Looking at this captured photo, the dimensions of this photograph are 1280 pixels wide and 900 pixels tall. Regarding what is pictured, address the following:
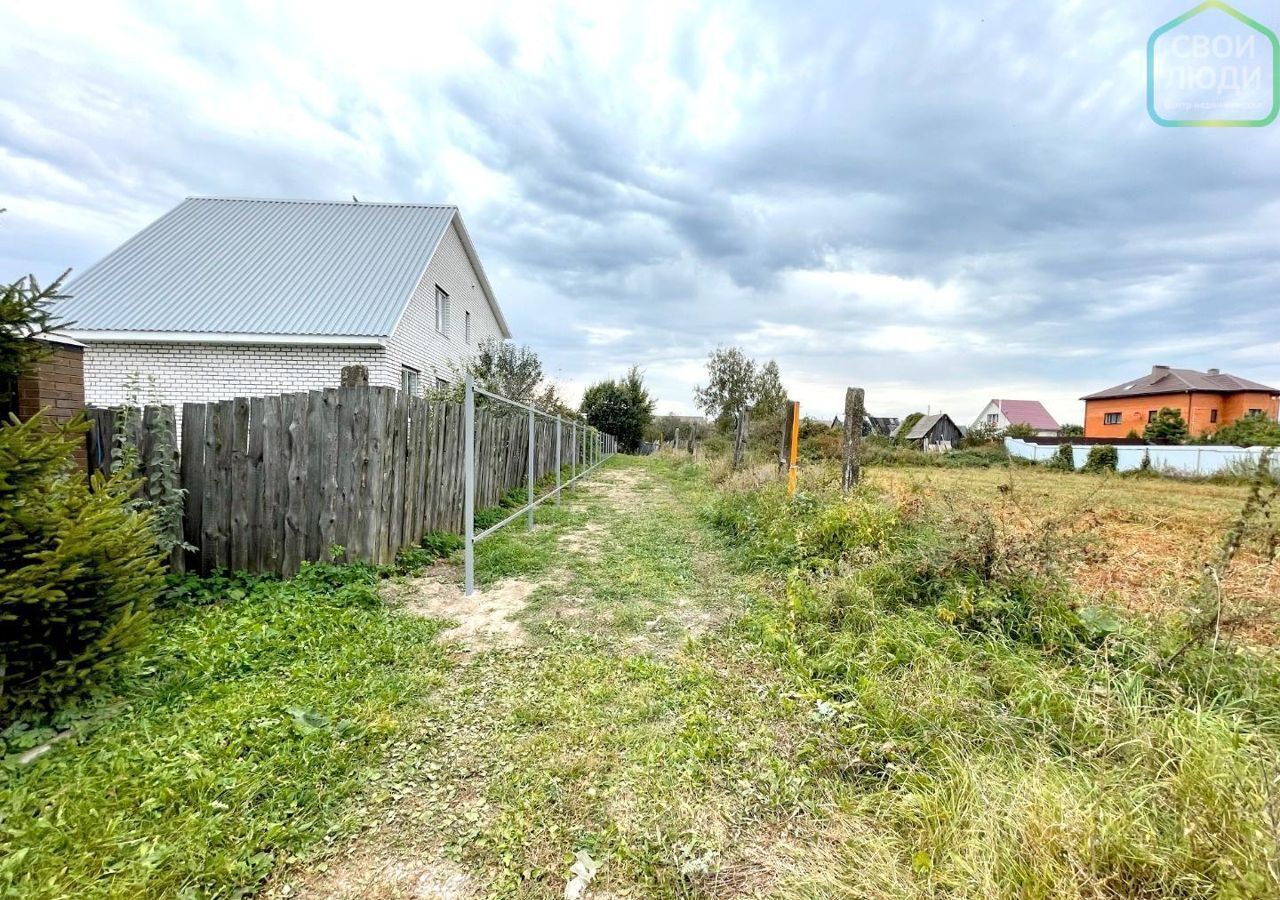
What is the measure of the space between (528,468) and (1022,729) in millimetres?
7217

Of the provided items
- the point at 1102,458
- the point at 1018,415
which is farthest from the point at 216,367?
the point at 1018,415

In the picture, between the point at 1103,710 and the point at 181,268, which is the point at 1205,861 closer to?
the point at 1103,710

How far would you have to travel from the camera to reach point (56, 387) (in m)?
3.25

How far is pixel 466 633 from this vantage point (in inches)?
138

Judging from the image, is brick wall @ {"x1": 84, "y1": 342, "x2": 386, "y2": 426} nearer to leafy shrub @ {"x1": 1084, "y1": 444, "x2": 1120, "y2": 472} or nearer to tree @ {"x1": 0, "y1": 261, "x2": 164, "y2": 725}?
tree @ {"x1": 0, "y1": 261, "x2": 164, "y2": 725}

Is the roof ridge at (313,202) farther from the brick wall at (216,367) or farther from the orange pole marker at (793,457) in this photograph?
the orange pole marker at (793,457)

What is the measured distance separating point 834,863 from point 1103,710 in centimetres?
131

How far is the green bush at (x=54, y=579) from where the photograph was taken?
2.08 meters

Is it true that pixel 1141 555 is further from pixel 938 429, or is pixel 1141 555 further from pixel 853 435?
pixel 938 429

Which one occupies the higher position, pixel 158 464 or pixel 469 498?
pixel 158 464

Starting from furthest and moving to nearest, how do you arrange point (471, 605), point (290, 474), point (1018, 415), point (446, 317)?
point (1018, 415) < point (446, 317) < point (290, 474) < point (471, 605)

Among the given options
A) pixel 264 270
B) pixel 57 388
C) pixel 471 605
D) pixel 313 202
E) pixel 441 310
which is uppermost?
pixel 313 202

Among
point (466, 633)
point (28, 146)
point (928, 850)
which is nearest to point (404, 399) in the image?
point (466, 633)


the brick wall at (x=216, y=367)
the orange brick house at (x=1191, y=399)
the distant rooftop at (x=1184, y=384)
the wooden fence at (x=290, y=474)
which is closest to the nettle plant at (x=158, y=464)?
the wooden fence at (x=290, y=474)
